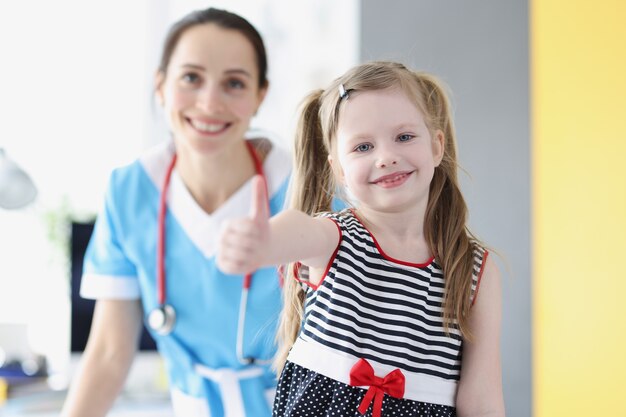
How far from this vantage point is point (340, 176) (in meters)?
0.86

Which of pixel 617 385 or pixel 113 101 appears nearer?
pixel 617 385

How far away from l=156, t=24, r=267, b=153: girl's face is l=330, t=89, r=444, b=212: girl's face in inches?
20.3

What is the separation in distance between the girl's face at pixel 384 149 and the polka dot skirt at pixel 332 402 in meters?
0.19

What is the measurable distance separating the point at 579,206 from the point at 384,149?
107 cm

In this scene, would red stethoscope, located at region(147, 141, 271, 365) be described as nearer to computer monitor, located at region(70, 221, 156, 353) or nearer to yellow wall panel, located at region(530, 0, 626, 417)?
yellow wall panel, located at region(530, 0, 626, 417)

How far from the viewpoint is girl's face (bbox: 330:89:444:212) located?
2.58 feet

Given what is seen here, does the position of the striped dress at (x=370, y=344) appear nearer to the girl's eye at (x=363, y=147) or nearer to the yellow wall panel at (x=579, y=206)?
the girl's eye at (x=363, y=147)

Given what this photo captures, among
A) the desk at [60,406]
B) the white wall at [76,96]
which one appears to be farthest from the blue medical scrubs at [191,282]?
the white wall at [76,96]

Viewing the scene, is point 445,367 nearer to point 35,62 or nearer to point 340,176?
point 340,176

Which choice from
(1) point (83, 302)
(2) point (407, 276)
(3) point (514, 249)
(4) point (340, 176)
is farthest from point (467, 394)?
(1) point (83, 302)

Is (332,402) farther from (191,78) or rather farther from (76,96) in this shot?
(76,96)

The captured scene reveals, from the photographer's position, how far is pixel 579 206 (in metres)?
1.71

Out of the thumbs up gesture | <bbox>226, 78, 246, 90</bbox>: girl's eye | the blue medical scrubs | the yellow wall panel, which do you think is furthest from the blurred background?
the thumbs up gesture

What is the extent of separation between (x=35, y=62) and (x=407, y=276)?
2.33 metres
